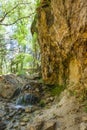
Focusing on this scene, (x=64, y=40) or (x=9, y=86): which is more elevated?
(x=64, y=40)

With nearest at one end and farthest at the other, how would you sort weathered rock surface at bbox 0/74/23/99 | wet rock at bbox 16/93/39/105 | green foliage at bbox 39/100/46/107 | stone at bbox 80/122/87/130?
stone at bbox 80/122/87/130 < green foliage at bbox 39/100/46/107 < wet rock at bbox 16/93/39/105 < weathered rock surface at bbox 0/74/23/99

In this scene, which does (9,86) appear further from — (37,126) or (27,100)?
(37,126)

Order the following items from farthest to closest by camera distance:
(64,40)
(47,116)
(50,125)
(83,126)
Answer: (64,40) → (47,116) → (50,125) → (83,126)

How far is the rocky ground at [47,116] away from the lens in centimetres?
721

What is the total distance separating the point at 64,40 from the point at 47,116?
2.79 m

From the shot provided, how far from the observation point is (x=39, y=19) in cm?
1162

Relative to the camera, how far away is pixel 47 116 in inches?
318

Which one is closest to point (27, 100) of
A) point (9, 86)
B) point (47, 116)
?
point (9, 86)

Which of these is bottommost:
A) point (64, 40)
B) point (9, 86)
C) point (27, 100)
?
point (27, 100)

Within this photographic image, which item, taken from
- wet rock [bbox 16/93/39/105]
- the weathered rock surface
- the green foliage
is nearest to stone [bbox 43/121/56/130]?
the green foliage

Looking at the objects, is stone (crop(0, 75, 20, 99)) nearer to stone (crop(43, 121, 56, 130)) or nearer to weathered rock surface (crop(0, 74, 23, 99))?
weathered rock surface (crop(0, 74, 23, 99))

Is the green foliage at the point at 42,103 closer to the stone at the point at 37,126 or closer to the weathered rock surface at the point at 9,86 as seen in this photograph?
the weathered rock surface at the point at 9,86

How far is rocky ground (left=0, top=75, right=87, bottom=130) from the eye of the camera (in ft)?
23.6

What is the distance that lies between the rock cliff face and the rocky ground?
0.87 meters
